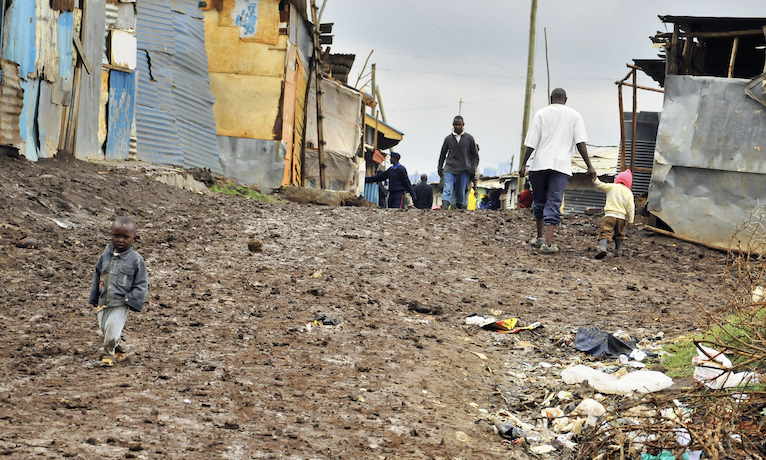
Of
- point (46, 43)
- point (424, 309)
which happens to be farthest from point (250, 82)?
point (424, 309)

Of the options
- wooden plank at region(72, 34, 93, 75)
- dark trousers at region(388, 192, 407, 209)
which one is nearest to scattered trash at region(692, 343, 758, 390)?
wooden plank at region(72, 34, 93, 75)

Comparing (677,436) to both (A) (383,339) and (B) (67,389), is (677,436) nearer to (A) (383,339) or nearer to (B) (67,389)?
(A) (383,339)

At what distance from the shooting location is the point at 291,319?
498 centimetres

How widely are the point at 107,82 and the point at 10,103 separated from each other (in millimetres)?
3031

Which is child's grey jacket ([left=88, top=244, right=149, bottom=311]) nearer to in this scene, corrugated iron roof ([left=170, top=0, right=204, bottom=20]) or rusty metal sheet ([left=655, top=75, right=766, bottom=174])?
rusty metal sheet ([left=655, top=75, right=766, bottom=174])

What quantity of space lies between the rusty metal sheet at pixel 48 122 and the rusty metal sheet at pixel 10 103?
0.48m

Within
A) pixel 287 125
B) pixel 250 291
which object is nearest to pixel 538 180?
pixel 250 291

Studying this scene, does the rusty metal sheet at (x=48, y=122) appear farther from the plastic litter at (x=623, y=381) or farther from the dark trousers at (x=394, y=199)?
the plastic litter at (x=623, y=381)

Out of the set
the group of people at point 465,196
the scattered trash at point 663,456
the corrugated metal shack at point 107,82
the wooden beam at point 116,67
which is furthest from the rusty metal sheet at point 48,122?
the scattered trash at point 663,456

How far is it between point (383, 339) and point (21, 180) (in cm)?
449

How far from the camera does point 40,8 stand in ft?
27.0

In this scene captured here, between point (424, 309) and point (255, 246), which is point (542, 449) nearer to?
point (424, 309)

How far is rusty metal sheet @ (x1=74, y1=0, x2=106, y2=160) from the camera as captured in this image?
949 centimetres

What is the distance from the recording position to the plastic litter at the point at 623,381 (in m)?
3.76
